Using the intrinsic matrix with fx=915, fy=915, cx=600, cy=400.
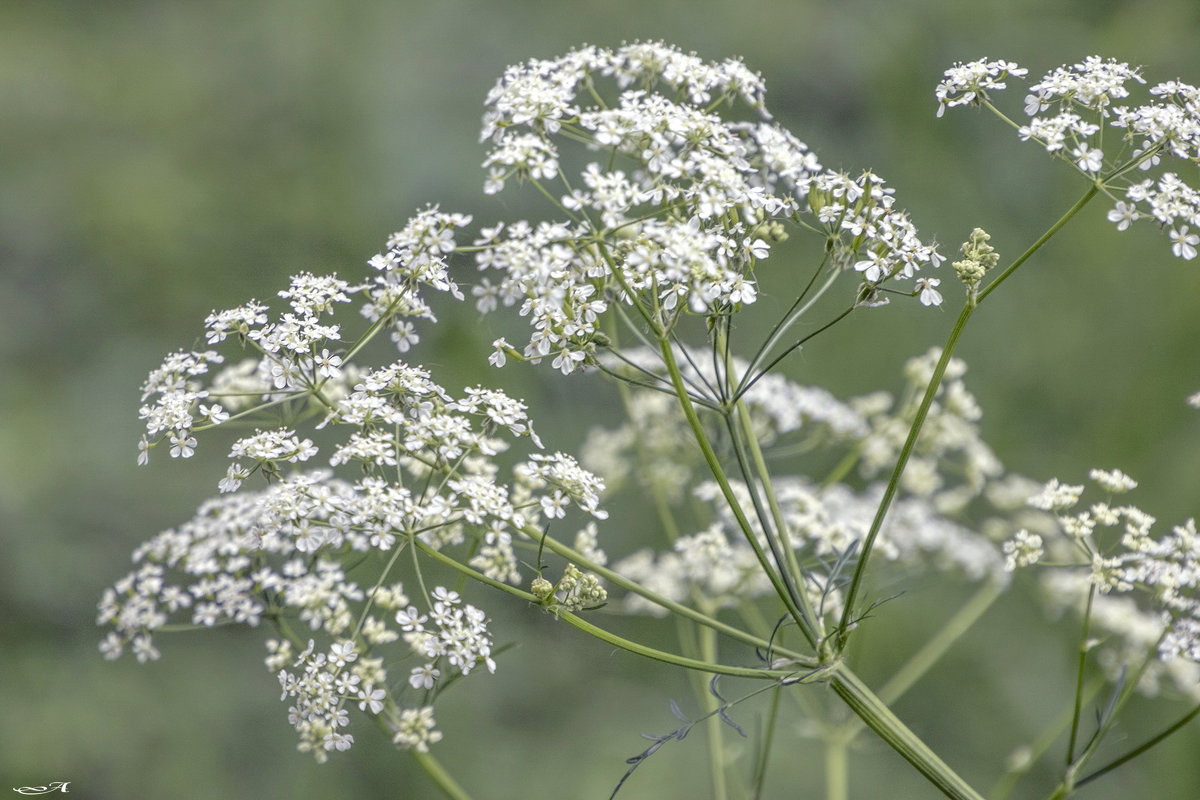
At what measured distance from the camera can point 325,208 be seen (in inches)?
95.8

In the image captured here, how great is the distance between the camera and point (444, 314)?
2.28 metres

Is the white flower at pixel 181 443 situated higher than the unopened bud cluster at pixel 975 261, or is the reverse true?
the white flower at pixel 181 443

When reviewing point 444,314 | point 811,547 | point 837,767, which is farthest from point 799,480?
point 444,314

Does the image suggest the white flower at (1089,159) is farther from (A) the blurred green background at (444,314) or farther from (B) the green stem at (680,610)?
(A) the blurred green background at (444,314)

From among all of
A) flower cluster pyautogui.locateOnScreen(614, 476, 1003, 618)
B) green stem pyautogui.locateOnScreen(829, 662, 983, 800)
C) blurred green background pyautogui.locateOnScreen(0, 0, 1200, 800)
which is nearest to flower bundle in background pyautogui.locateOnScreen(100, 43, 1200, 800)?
green stem pyautogui.locateOnScreen(829, 662, 983, 800)

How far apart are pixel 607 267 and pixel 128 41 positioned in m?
2.30

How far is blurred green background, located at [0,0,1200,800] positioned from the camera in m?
2.11

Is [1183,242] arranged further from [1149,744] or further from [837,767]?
[837,767]

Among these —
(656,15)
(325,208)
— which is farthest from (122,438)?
(656,15)

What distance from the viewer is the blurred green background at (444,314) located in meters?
2.11

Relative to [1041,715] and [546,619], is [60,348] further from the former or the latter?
[1041,715]

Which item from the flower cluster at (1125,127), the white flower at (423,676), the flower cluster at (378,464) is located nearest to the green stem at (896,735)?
the flower cluster at (378,464)

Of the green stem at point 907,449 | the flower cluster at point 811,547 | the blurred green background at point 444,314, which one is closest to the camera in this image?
the green stem at point 907,449

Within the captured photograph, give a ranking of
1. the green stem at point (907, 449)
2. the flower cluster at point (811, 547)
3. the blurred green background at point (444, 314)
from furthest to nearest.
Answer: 1. the blurred green background at point (444, 314)
2. the flower cluster at point (811, 547)
3. the green stem at point (907, 449)
